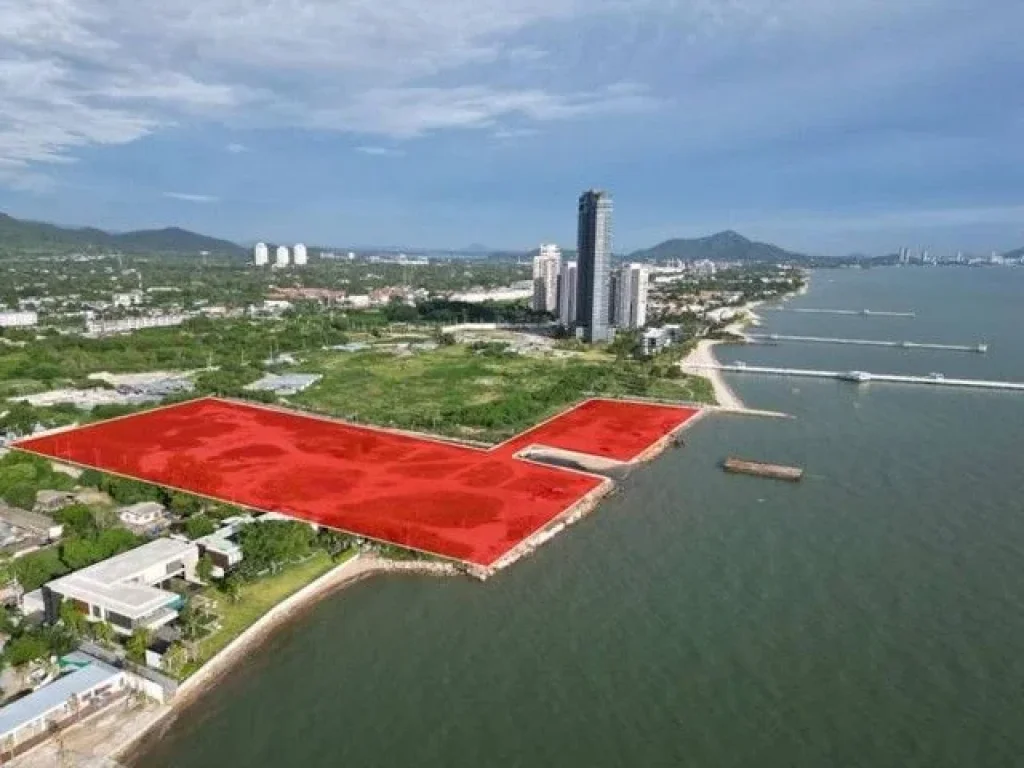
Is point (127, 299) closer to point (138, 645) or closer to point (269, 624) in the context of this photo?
point (269, 624)

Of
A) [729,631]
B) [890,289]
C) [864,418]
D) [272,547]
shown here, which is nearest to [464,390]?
[864,418]

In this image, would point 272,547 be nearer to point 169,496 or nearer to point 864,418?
point 169,496

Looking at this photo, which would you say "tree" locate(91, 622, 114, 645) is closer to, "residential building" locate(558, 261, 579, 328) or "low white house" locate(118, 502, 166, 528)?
"low white house" locate(118, 502, 166, 528)

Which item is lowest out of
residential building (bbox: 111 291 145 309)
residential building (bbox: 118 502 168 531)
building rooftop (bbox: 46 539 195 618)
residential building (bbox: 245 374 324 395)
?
residential building (bbox: 118 502 168 531)

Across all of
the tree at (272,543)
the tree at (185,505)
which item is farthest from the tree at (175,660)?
the tree at (185,505)

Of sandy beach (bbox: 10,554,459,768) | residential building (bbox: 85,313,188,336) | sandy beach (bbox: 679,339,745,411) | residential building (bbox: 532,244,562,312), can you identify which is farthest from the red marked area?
residential building (bbox: 85,313,188,336)

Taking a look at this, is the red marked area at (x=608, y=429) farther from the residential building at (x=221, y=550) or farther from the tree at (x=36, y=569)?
the tree at (x=36, y=569)
